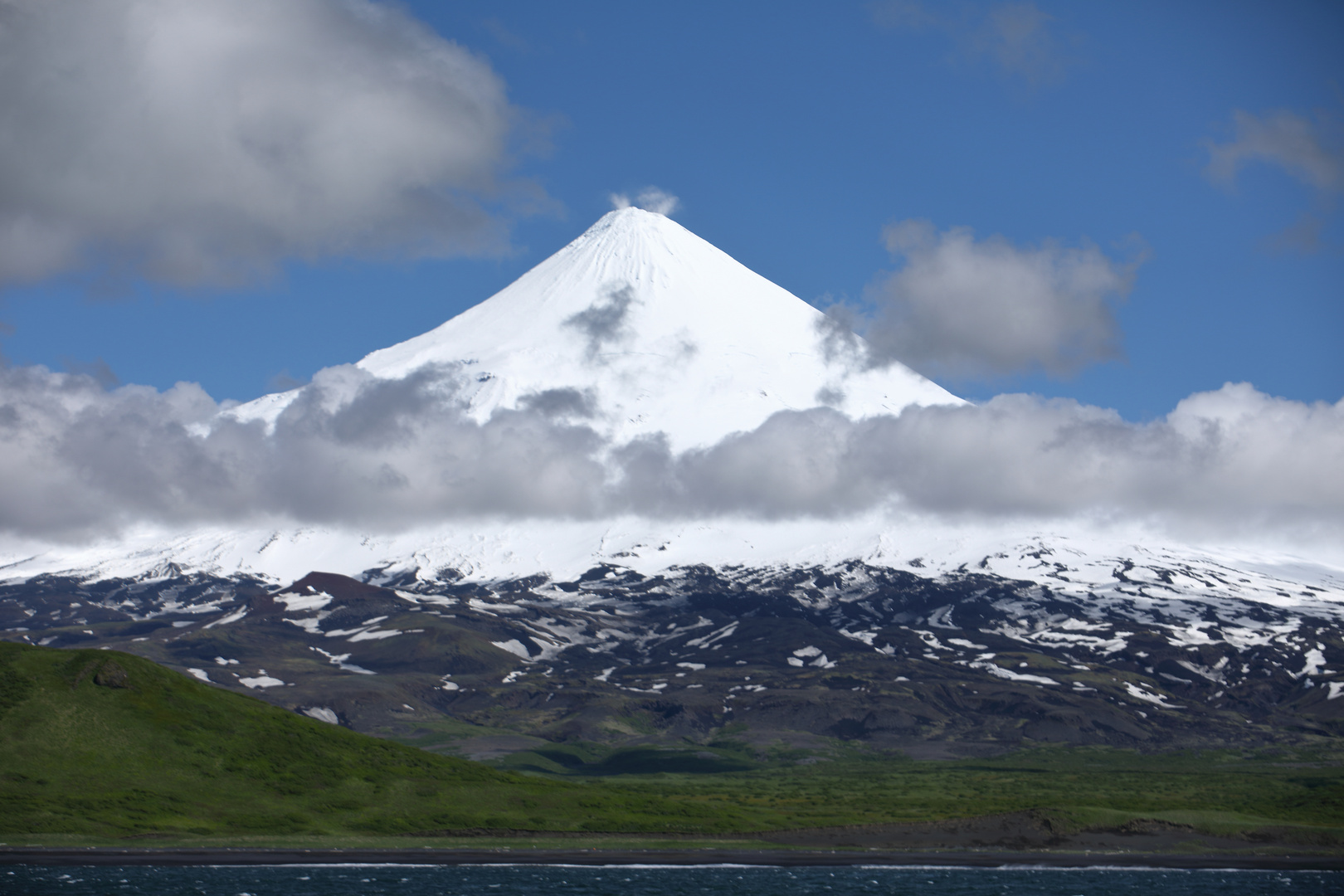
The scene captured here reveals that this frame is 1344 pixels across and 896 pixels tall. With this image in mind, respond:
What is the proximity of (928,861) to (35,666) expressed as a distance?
98.6 m

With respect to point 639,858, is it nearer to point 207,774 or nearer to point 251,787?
point 251,787

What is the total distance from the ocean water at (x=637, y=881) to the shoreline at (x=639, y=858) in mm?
2362

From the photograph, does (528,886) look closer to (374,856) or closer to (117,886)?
(374,856)

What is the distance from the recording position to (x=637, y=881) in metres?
107

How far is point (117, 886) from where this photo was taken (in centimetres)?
9062

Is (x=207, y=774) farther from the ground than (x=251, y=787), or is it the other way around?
(x=207, y=774)

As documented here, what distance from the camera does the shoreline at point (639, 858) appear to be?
348 feet

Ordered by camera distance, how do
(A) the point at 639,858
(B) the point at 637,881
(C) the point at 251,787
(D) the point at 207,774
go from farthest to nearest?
(D) the point at 207,774
(C) the point at 251,787
(A) the point at 639,858
(B) the point at 637,881

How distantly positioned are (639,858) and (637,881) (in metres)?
15.5

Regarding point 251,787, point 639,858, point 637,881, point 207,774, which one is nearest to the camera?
point 637,881

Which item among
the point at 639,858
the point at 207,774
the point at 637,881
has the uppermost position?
the point at 207,774

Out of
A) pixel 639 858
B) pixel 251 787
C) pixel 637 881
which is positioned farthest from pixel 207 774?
pixel 637 881

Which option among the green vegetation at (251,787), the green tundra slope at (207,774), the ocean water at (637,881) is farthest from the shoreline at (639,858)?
the green tundra slope at (207,774)

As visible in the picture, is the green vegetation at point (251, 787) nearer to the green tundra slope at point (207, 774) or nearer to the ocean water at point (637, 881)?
the green tundra slope at point (207, 774)
